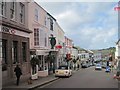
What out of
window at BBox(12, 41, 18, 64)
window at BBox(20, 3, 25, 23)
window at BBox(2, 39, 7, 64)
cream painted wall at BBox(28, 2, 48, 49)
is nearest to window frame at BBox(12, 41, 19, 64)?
window at BBox(12, 41, 18, 64)

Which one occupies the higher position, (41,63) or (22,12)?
(22,12)

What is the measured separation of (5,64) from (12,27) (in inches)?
122

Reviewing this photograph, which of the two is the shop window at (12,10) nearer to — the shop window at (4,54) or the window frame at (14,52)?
the window frame at (14,52)

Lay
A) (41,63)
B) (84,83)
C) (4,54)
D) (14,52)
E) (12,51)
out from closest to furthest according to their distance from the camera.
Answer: (4,54) < (12,51) < (14,52) < (84,83) < (41,63)

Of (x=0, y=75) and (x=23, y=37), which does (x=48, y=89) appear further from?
(x=23, y=37)

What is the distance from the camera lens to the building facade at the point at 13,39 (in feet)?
80.6

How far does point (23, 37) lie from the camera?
2984 cm

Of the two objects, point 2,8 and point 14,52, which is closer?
point 2,8

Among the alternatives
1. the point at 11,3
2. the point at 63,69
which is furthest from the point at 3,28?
the point at 63,69

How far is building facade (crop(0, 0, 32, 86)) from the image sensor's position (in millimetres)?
24578

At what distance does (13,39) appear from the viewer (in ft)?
88.0

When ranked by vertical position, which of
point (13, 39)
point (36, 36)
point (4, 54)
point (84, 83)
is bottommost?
point (84, 83)

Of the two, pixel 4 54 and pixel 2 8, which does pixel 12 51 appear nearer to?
pixel 4 54

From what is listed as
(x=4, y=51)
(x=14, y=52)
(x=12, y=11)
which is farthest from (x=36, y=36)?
(x=4, y=51)
